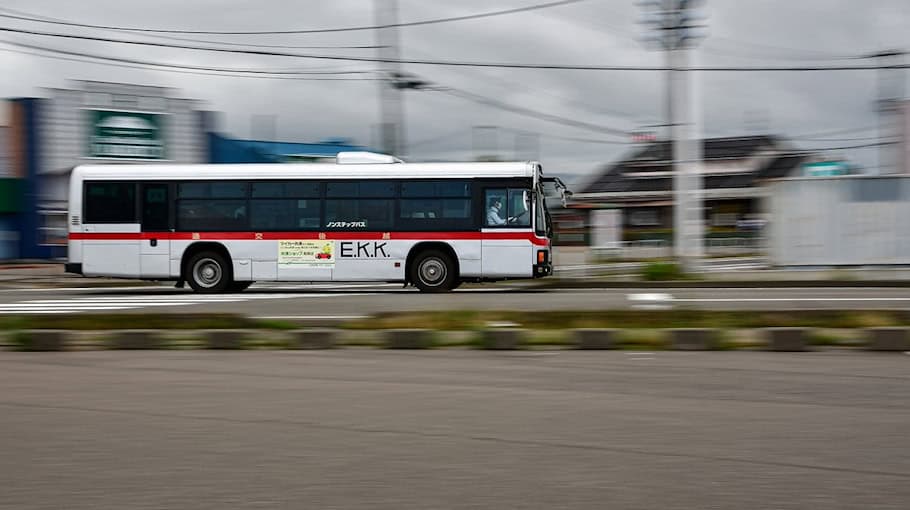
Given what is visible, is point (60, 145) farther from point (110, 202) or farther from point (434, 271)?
point (434, 271)

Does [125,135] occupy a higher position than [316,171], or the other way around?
[125,135]

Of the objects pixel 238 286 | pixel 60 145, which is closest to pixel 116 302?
pixel 238 286

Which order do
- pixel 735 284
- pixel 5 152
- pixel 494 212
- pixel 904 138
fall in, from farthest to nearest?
pixel 904 138
pixel 5 152
pixel 735 284
pixel 494 212

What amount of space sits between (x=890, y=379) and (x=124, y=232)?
55.9 ft

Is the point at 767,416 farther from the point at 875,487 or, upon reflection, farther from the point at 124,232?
the point at 124,232

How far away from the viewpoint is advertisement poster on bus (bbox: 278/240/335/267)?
21.1 m

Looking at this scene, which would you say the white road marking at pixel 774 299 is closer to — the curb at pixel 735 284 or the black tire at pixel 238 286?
the curb at pixel 735 284

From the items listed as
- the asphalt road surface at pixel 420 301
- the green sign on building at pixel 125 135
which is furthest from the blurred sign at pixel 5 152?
the asphalt road surface at pixel 420 301

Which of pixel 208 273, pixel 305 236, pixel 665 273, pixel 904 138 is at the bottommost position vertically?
pixel 665 273

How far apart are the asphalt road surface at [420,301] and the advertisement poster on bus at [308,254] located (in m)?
0.79

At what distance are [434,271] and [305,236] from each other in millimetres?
2908

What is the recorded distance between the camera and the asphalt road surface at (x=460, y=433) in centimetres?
506

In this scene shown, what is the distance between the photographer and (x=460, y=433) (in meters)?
6.55

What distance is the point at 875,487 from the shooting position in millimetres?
5141
